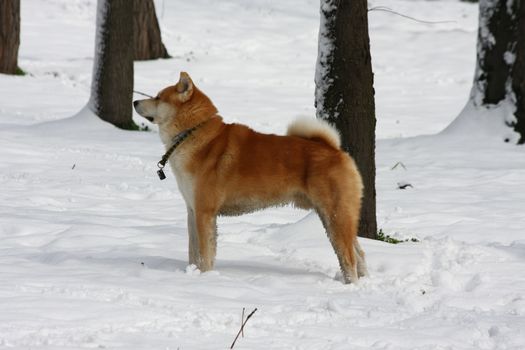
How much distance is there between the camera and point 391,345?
4652mm

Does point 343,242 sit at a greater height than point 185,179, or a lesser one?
lesser

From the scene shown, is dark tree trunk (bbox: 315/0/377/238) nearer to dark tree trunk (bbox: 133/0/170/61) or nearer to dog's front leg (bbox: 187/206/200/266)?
dog's front leg (bbox: 187/206/200/266)

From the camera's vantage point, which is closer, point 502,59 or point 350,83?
point 350,83

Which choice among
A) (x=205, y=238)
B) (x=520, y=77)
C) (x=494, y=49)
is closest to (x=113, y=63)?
(x=494, y=49)

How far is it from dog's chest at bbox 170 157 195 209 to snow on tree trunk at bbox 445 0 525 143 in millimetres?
7676

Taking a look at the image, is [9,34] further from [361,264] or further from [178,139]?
[361,264]

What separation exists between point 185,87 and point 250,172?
33.7 inches

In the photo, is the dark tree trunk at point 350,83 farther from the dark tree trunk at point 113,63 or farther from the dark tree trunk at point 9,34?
the dark tree trunk at point 9,34

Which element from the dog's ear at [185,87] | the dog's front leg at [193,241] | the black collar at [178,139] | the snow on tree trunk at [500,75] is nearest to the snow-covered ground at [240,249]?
the dog's front leg at [193,241]

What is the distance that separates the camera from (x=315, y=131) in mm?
6418

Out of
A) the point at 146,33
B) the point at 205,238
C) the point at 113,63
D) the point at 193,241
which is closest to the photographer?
the point at 205,238

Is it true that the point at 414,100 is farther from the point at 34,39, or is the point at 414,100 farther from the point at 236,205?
the point at 236,205

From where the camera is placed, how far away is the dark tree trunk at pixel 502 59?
12.6 m

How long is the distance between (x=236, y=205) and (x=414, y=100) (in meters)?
15.0
